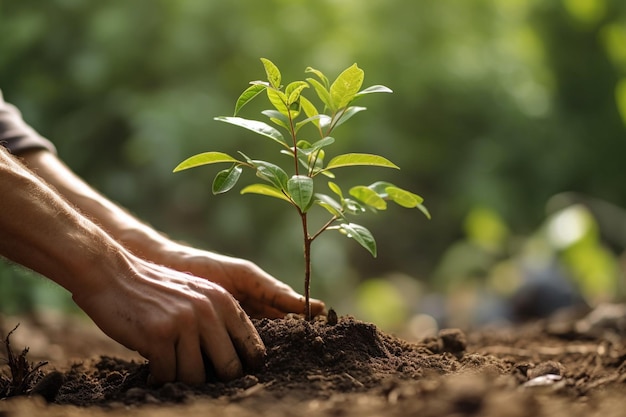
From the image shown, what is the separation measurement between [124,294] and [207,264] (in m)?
0.43

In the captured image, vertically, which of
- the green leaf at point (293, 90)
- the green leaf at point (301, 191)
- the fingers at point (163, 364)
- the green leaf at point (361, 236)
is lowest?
the fingers at point (163, 364)

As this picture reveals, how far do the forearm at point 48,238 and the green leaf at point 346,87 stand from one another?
594 millimetres

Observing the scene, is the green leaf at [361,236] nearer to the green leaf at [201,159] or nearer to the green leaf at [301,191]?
the green leaf at [301,191]

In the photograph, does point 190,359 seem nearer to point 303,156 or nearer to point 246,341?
point 246,341

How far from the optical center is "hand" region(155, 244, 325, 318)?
1.99 metres

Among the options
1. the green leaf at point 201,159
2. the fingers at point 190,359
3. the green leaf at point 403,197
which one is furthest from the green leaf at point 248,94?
the fingers at point 190,359

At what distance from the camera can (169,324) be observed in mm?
1550

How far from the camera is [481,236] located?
5.52 m

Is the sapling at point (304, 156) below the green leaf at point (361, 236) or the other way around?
the other way around

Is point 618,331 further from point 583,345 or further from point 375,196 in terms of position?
point 375,196

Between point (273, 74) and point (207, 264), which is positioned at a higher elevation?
point (273, 74)

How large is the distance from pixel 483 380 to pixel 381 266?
18.5ft

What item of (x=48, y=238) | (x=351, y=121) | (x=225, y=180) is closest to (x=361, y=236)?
(x=225, y=180)

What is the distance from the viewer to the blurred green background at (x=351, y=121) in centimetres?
626
